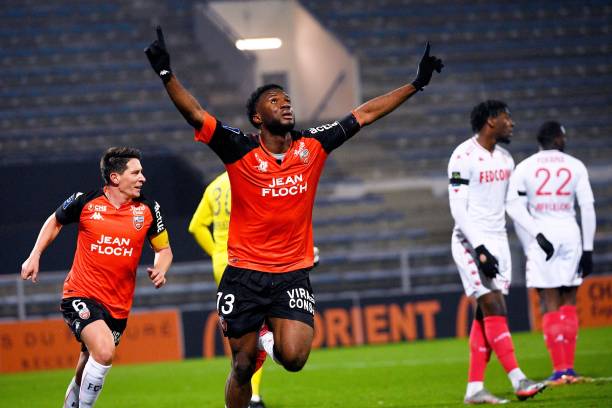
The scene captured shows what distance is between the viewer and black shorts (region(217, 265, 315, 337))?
274 inches

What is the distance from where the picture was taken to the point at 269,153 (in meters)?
6.96

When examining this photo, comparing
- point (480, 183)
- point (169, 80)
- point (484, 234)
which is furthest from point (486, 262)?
point (169, 80)

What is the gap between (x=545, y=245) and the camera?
9.63m

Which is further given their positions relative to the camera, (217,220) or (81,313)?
(217,220)

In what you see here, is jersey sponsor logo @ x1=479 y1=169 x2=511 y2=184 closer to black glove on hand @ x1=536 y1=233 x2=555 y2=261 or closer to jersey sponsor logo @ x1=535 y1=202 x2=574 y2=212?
black glove on hand @ x1=536 y1=233 x2=555 y2=261

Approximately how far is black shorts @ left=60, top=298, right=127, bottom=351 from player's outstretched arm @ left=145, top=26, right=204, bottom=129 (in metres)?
1.95

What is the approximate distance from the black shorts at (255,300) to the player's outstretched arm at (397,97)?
3.84ft

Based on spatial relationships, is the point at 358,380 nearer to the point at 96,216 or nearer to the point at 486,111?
the point at 486,111

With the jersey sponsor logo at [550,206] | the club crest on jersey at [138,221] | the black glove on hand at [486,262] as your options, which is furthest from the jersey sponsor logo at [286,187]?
the jersey sponsor logo at [550,206]

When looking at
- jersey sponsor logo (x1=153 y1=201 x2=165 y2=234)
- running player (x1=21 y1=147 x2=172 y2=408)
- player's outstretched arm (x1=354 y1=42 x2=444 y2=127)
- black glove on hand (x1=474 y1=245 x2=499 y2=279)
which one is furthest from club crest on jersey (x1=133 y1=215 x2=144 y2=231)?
black glove on hand (x1=474 y1=245 x2=499 y2=279)

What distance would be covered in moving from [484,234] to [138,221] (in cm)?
283

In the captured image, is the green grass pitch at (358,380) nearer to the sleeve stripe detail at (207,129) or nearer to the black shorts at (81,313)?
the black shorts at (81,313)

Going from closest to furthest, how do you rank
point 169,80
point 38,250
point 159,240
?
1. point 169,80
2. point 38,250
3. point 159,240

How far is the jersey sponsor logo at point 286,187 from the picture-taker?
6910 millimetres
